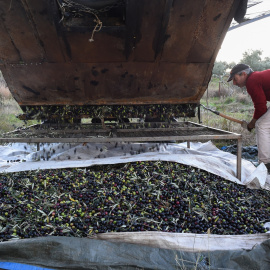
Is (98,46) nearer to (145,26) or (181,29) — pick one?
(145,26)

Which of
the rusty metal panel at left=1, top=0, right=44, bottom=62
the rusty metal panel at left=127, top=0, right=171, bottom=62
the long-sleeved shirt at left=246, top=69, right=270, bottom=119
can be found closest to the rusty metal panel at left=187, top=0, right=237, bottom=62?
the rusty metal panel at left=127, top=0, right=171, bottom=62

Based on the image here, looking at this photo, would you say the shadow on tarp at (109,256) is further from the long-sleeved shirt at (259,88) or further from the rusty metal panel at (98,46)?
the long-sleeved shirt at (259,88)

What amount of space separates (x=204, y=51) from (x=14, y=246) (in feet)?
11.3

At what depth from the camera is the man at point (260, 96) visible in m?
4.16

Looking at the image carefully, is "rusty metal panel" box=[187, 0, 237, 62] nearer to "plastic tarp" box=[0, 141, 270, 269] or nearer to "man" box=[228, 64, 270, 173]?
"man" box=[228, 64, 270, 173]

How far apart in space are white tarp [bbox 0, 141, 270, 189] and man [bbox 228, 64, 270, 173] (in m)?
0.41

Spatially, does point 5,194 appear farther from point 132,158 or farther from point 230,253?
point 230,253

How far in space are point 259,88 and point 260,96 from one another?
0.13 meters

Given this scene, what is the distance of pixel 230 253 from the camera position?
1897 mm

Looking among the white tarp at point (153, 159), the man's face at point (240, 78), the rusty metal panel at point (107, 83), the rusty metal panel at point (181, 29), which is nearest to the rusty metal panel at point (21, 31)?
the rusty metal panel at point (107, 83)

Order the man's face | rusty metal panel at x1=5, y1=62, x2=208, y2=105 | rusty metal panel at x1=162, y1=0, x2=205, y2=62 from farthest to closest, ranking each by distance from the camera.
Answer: the man's face < rusty metal panel at x1=5, y1=62, x2=208, y2=105 < rusty metal panel at x1=162, y1=0, x2=205, y2=62

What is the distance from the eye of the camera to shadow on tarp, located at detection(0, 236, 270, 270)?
69.2 inches

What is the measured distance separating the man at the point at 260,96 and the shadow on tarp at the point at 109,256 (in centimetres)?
279

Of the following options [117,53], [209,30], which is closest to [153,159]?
[117,53]
